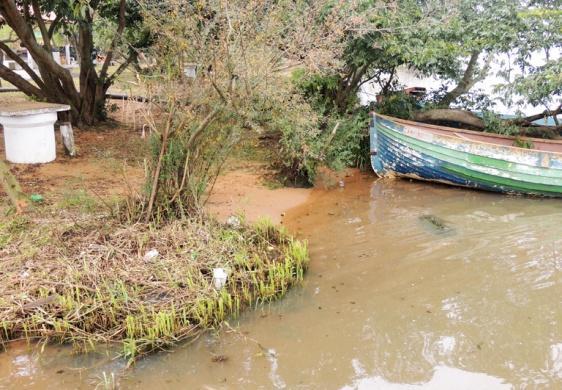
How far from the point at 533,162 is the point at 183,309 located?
20.3 ft

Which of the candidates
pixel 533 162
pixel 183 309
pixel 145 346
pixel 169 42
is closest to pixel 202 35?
pixel 169 42

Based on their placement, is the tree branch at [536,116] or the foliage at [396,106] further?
the foliage at [396,106]

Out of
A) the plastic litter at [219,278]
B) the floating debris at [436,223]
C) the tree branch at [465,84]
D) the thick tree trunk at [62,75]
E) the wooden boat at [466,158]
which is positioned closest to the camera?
the plastic litter at [219,278]

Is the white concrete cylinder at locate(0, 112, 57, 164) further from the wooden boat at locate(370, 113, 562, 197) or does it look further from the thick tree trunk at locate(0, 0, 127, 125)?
the wooden boat at locate(370, 113, 562, 197)

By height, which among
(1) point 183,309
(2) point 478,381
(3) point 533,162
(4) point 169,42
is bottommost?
(2) point 478,381

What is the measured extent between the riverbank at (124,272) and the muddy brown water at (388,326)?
18 centimetres

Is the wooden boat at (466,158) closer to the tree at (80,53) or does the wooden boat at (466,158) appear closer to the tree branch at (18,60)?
the tree at (80,53)

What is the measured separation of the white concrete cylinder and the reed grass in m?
2.47

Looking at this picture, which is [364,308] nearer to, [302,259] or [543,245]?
[302,259]

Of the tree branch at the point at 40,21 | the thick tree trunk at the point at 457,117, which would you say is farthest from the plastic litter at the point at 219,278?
the tree branch at the point at 40,21

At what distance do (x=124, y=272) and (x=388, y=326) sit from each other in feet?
7.78

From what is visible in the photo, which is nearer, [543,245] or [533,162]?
[543,245]

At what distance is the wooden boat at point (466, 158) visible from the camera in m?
8.43

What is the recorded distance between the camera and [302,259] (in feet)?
18.7
